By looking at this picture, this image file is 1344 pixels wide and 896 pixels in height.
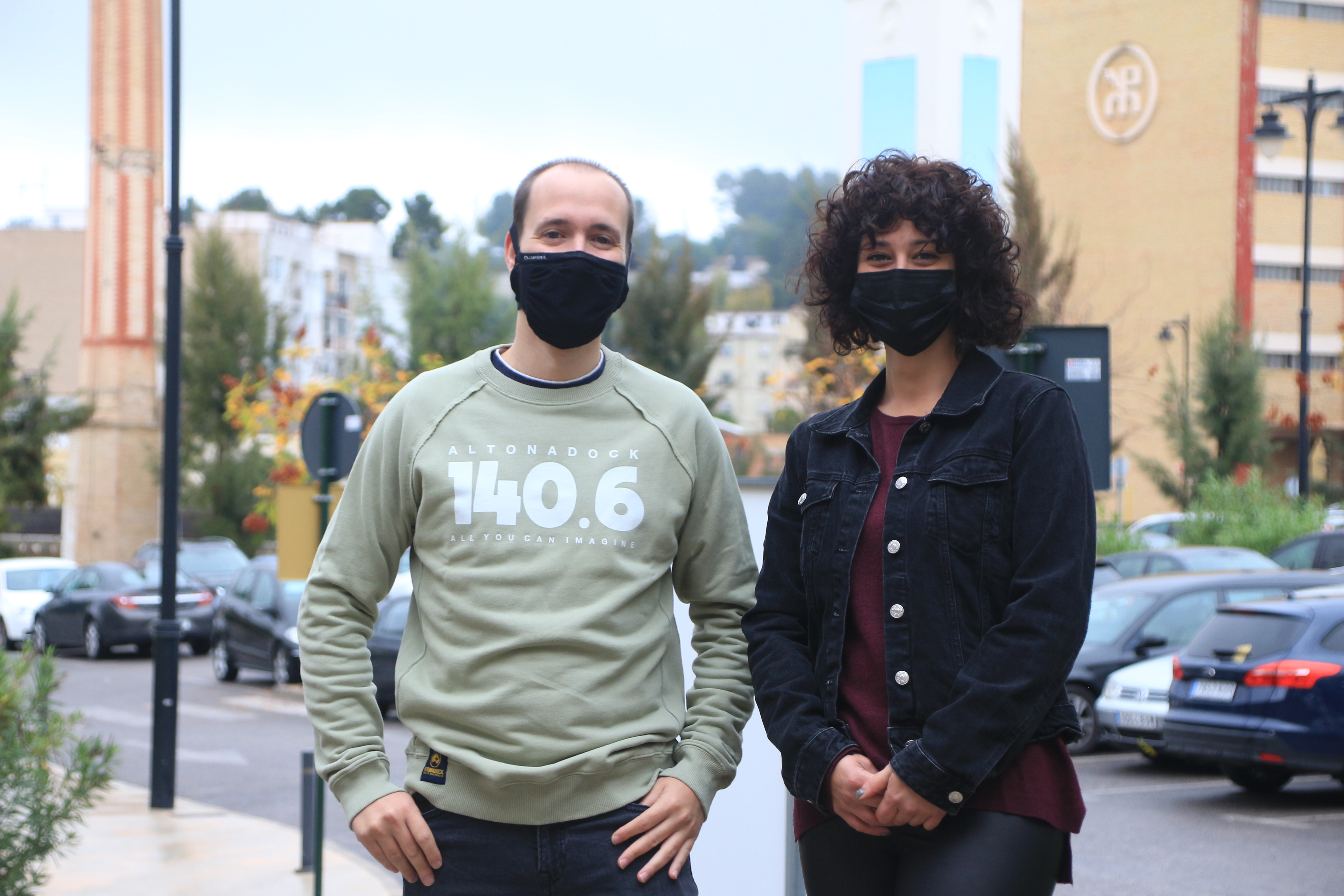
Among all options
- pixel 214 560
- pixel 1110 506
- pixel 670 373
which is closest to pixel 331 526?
pixel 214 560

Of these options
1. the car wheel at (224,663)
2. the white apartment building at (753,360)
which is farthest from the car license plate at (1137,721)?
the white apartment building at (753,360)

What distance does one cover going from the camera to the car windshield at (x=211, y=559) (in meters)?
28.1

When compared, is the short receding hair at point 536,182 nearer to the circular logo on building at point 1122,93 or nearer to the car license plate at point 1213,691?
the car license plate at point 1213,691

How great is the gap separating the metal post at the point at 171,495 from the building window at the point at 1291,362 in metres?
47.8

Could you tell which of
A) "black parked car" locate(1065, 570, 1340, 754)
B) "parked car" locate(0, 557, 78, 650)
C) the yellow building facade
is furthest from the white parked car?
the yellow building facade

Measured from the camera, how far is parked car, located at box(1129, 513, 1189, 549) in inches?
966

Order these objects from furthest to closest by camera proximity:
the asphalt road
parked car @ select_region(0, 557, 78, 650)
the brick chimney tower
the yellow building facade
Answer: the yellow building facade → the brick chimney tower → parked car @ select_region(0, 557, 78, 650) → the asphalt road

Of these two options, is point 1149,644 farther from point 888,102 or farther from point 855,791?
point 888,102

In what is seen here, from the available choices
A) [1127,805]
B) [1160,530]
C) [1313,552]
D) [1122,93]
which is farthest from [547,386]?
[1122,93]

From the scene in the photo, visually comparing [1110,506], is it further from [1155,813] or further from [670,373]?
[1155,813]

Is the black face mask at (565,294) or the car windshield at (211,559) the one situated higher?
the black face mask at (565,294)

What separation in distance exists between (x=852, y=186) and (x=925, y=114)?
1587 inches

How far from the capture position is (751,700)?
2.95 metres

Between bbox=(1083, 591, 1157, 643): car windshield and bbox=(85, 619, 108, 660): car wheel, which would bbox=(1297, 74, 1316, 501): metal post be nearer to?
bbox=(1083, 591, 1157, 643): car windshield
